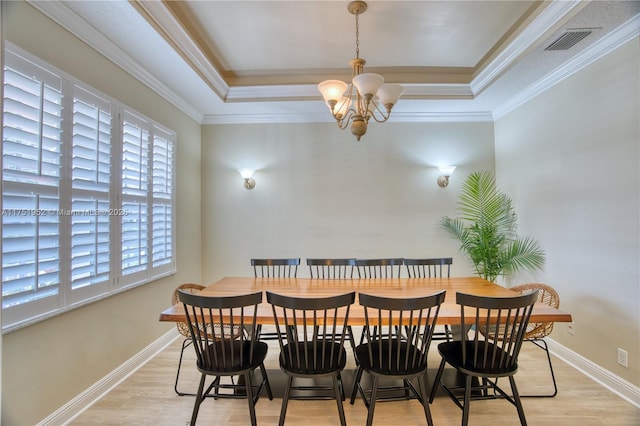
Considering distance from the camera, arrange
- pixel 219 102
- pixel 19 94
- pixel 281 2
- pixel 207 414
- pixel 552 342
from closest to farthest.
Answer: pixel 19 94 → pixel 207 414 → pixel 281 2 → pixel 552 342 → pixel 219 102

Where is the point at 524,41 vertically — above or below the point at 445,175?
above

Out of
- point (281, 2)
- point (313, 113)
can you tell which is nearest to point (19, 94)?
point (281, 2)

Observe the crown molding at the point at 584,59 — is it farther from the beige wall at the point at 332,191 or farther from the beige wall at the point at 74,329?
the beige wall at the point at 74,329

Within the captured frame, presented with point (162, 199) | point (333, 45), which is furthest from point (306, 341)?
point (333, 45)

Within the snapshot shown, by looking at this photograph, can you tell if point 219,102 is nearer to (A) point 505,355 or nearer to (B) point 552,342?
(A) point 505,355

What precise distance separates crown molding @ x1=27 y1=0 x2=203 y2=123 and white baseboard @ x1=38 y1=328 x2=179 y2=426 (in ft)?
8.55

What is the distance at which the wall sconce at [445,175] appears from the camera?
3.92 m

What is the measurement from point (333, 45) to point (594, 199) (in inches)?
107

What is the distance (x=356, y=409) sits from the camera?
215 centimetres

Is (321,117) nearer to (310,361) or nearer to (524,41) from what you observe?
(524,41)

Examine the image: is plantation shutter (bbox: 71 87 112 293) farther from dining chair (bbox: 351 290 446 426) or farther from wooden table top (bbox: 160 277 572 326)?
dining chair (bbox: 351 290 446 426)

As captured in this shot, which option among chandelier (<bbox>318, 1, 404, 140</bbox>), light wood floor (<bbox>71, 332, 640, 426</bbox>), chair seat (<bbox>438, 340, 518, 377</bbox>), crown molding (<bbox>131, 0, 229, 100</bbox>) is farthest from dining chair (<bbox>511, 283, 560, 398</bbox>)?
crown molding (<bbox>131, 0, 229, 100</bbox>)

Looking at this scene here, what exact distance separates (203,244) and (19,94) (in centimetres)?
261

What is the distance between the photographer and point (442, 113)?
3.93 metres
